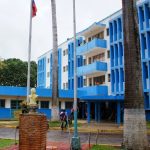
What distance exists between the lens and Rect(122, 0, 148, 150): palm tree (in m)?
15.2

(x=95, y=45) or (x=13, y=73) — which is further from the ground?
(x=13, y=73)

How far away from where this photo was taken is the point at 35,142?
13430 mm

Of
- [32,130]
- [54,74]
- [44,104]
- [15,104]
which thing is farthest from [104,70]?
[32,130]

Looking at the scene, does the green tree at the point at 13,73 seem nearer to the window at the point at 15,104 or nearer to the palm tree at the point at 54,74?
the window at the point at 15,104

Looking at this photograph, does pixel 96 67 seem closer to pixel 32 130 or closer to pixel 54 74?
pixel 54 74

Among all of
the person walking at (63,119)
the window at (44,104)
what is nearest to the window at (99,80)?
the window at (44,104)

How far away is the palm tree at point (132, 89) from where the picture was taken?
49.8ft

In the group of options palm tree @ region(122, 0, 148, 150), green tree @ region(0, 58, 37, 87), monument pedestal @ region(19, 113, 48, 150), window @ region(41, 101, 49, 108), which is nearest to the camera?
monument pedestal @ region(19, 113, 48, 150)

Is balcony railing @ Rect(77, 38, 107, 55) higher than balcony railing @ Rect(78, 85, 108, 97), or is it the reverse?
balcony railing @ Rect(77, 38, 107, 55)

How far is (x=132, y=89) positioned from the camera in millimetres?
15500

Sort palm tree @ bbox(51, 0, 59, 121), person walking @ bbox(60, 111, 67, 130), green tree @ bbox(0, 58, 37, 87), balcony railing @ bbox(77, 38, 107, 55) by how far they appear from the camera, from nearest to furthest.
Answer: person walking @ bbox(60, 111, 67, 130)
palm tree @ bbox(51, 0, 59, 121)
balcony railing @ bbox(77, 38, 107, 55)
green tree @ bbox(0, 58, 37, 87)

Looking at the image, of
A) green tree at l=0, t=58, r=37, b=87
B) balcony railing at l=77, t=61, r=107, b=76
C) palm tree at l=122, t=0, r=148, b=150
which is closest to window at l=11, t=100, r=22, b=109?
balcony railing at l=77, t=61, r=107, b=76

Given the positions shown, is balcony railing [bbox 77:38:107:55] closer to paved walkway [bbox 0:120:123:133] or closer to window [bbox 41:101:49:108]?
window [bbox 41:101:49:108]

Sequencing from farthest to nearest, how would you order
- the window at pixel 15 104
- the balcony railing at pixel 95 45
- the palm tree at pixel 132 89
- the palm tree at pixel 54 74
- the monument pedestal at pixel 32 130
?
the window at pixel 15 104
the balcony railing at pixel 95 45
the palm tree at pixel 54 74
the palm tree at pixel 132 89
the monument pedestal at pixel 32 130
